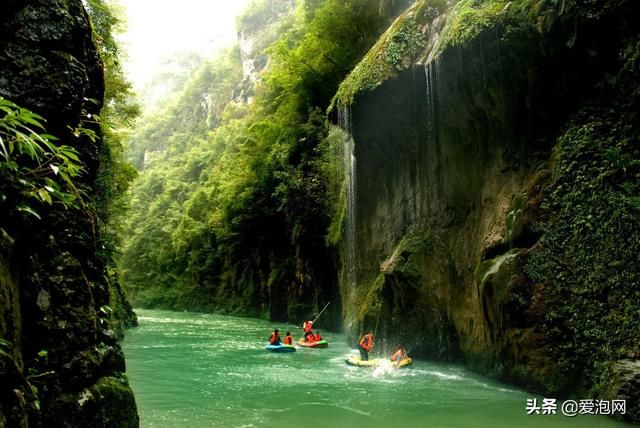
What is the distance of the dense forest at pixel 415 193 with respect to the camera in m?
4.10

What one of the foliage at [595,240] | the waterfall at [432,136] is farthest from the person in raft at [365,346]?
the foliage at [595,240]

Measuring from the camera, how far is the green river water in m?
8.34

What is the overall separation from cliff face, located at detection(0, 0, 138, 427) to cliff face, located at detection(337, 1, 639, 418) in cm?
751

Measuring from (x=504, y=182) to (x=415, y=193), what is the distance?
12.1ft

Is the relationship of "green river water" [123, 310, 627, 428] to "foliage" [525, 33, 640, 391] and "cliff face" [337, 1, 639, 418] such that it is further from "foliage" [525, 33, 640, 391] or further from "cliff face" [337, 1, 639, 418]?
"foliage" [525, 33, 640, 391]

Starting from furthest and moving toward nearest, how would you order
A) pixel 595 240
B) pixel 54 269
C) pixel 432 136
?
1. pixel 432 136
2. pixel 595 240
3. pixel 54 269

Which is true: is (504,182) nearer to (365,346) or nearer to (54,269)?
(365,346)

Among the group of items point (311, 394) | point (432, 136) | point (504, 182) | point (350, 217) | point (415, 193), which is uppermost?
point (432, 136)

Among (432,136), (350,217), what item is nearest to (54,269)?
(432,136)

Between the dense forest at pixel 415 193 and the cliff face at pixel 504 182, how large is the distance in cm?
4

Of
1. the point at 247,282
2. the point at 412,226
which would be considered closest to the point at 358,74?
the point at 412,226

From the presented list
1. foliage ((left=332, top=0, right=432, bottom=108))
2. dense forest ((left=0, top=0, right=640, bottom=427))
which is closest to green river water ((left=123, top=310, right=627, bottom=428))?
dense forest ((left=0, top=0, right=640, bottom=427))

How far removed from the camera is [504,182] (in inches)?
466

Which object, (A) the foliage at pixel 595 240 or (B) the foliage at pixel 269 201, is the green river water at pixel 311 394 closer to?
(A) the foliage at pixel 595 240
